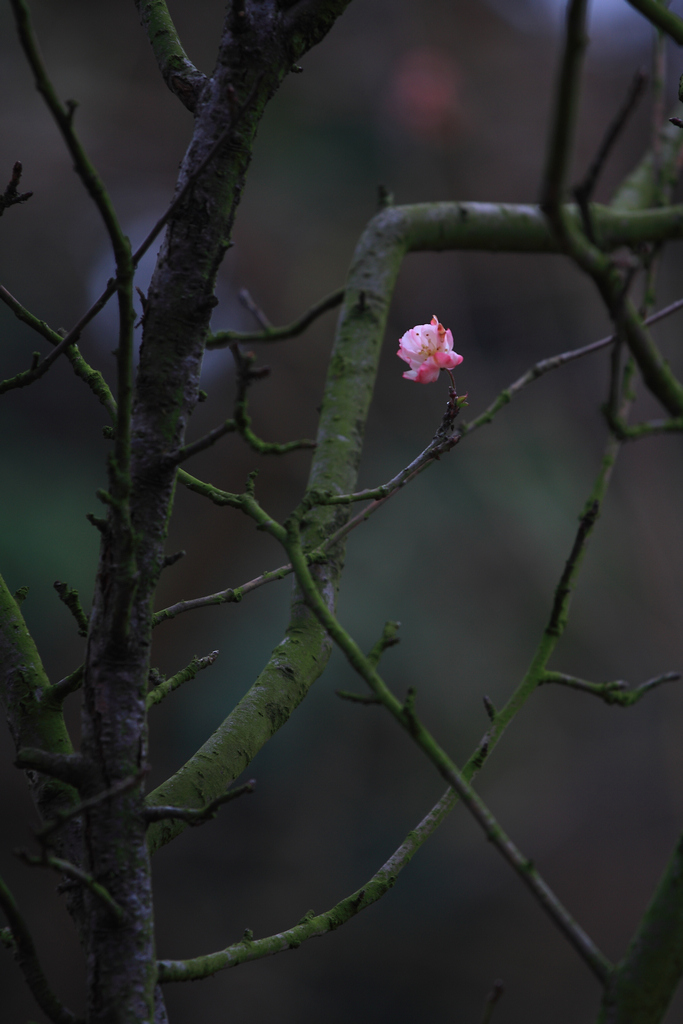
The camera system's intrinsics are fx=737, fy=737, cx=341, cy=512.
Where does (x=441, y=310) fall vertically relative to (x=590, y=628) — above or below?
above

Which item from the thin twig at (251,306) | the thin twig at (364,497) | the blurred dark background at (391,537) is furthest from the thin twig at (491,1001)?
the blurred dark background at (391,537)

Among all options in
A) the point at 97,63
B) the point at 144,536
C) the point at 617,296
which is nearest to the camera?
the point at 617,296

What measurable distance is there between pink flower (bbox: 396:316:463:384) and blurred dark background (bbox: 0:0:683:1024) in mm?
2511

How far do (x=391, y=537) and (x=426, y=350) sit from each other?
2.89m

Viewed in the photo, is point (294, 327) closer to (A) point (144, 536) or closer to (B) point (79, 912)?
(A) point (144, 536)

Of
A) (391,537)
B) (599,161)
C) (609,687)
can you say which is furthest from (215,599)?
(391,537)

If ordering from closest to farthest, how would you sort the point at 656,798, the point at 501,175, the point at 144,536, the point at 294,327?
1. the point at 144,536
2. the point at 294,327
3. the point at 656,798
4. the point at 501,175

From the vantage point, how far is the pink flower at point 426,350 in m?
0.81

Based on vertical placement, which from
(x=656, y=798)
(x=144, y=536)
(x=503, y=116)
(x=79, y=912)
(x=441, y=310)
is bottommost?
(x=656, y=798)

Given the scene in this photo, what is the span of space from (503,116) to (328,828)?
3917 mm

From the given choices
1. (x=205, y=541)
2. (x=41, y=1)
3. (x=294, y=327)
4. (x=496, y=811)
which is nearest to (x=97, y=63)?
(x=41, y=1)

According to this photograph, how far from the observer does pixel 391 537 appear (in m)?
3.69

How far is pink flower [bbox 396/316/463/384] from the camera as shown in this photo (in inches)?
31.8

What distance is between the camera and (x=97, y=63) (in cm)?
390
